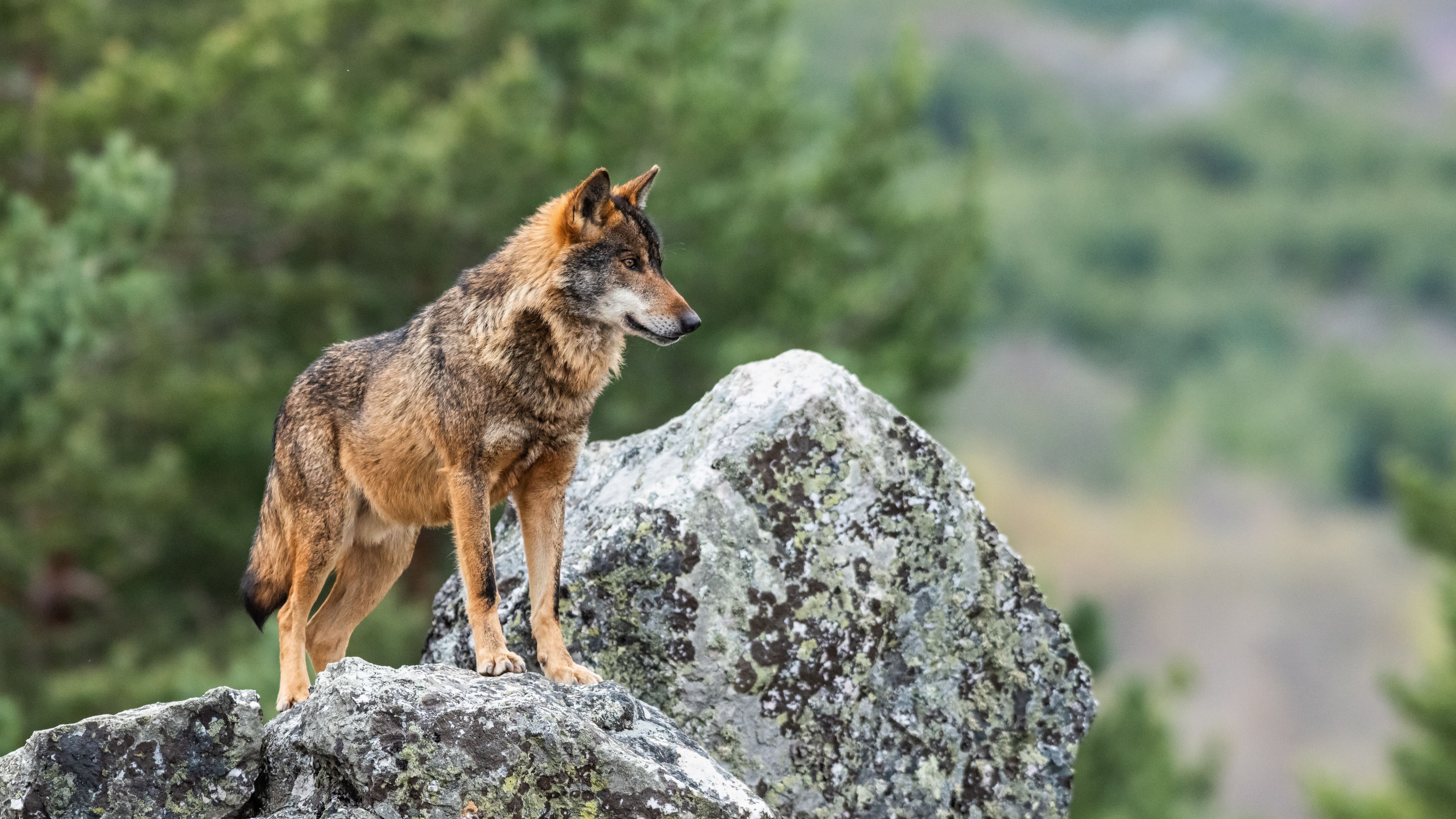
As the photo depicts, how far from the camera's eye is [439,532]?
18688mm

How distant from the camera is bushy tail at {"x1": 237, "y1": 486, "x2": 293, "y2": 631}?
636 cm

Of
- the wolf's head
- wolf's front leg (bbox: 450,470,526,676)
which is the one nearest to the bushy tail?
wolf's front leg (bbox: 450,470,526,676)

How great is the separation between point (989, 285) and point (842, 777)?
56.7 m

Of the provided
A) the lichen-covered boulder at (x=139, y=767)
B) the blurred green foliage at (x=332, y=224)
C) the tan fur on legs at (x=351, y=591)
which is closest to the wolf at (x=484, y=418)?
the tan fur on legs at (x=351, y=591)

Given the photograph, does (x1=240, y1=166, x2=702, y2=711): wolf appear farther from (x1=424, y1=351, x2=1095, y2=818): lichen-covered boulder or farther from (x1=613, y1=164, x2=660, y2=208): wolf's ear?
(x1=424, y1=351, x2=1095, y2=818): lichen-covered boulder

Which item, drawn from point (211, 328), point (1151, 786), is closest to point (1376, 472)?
point (1151, 786)

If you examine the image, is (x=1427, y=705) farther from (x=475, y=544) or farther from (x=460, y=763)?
(x=460, y=763)

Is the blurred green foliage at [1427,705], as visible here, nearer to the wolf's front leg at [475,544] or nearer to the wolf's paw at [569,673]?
the wolf's paw at [569,673]

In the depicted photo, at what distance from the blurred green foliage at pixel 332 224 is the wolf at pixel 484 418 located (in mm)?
8541

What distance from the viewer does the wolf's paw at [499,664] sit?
18.0 feet

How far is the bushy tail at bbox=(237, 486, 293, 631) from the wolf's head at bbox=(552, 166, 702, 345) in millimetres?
1644

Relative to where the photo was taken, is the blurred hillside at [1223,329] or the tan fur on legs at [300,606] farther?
the blurred hillside at [1223,329]

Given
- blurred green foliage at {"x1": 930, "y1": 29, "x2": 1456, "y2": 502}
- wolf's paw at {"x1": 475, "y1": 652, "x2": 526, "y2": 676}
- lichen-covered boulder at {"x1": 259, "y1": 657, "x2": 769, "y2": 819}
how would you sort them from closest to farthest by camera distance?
1. lichen-covered boulder at {"x1": 259, "y1": 657, "x2": 769, "y2": 819}
2. wolf's paw at {"x1": 475, "y1": 652, "x2": 526, "y2": 676}
3. blurred green foliage at {"x1": 930, "y1": 29, "x2": 1456, "y2": 502}

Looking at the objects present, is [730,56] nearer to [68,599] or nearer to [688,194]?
[688,194]
